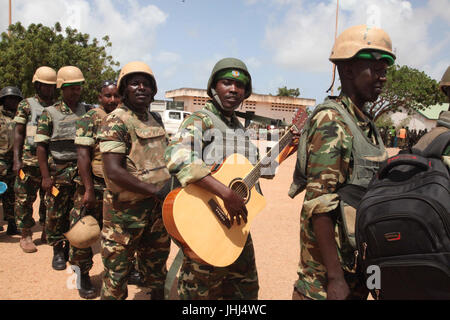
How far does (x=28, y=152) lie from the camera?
5098mm

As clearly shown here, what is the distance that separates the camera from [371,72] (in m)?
1.88

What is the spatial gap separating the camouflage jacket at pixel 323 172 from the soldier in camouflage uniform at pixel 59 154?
3.49m

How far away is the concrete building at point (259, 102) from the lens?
41.3 meters

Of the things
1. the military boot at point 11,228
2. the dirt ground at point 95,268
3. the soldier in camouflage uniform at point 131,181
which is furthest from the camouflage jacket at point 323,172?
the military boot at point 11,228

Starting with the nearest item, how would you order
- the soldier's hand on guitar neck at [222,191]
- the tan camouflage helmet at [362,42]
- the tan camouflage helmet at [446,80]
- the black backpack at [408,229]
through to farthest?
the black backpack at [408,229] → the tan camouflage helmet at [362,42] → the tan camouflage helmet at [446,80] → the soldier's hand on guitar neck at [222,191]

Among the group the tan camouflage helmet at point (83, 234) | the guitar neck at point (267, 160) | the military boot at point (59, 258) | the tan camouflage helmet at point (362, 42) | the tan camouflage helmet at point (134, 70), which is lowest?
the military boot at point (59, 258)

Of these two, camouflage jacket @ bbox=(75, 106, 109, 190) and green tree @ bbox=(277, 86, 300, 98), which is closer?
camouflage jacket @ bbox=(75, 106, 109, 190)

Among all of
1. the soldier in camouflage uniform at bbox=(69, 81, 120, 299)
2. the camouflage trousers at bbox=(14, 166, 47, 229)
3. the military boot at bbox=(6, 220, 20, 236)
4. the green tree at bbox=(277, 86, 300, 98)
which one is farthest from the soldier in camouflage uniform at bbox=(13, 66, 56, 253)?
the green tree at bbox=(277, 86, 300, 98)

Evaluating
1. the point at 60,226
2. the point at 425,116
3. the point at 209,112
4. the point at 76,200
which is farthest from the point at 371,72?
the point at 425,116

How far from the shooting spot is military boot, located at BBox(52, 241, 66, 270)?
4.41 meters

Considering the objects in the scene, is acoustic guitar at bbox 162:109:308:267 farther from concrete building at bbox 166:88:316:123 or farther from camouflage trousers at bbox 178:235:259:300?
concrete building at bbox 166:88:316:123

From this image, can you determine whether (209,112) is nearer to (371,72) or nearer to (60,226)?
(371,72)

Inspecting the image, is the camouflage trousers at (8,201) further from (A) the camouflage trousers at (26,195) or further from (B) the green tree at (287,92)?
(B) the green tree at (287,92)

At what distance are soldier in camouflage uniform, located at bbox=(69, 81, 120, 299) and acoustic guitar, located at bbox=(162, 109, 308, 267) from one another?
1661 millimetres
